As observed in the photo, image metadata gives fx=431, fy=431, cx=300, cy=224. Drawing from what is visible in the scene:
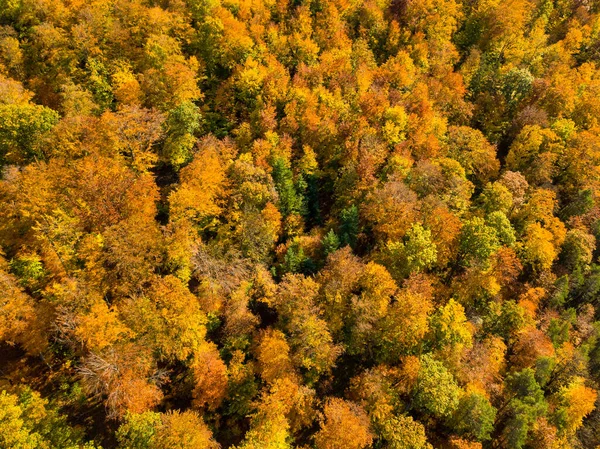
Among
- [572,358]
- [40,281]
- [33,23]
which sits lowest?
[40,281]

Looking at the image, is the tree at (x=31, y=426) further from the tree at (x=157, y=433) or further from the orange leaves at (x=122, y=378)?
the orange leaves at (x=122, y=378)

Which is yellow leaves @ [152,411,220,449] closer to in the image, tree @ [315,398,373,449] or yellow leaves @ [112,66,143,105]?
tree @ [315,398,373,449]

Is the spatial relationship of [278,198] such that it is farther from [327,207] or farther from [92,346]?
[92,346]

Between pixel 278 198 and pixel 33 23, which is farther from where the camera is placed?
pixel 33 23

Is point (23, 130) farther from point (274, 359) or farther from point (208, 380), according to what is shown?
point (274, 359)

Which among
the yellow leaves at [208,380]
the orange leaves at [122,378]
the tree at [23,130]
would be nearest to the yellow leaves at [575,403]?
the yellow leaves at [208,380]

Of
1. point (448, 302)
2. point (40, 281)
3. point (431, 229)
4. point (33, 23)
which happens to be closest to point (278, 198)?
point (431, 229)

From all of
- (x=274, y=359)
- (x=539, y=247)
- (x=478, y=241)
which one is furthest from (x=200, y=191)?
(x=539, y=247)
